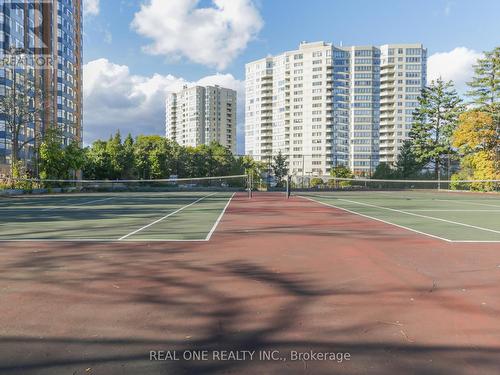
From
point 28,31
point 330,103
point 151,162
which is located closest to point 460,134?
point 151,162

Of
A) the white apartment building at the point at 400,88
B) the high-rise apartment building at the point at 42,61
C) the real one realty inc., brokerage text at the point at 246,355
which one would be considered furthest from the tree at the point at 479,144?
the white apartment building at the point at 400,88

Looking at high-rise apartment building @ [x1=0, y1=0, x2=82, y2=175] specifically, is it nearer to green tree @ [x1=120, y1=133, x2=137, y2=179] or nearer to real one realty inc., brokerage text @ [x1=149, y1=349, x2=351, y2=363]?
green tree @ [x1=120, y1=133, x2=137, y2=179]

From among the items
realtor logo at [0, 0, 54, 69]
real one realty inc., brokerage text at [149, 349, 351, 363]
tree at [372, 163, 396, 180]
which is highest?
realtor logo at [0, 0, 54, 69]

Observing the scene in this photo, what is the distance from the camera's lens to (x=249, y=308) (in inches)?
198

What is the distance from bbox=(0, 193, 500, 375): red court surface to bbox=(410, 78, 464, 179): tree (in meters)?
66.4

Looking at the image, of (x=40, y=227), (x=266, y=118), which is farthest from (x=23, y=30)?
(x=266, y=118)

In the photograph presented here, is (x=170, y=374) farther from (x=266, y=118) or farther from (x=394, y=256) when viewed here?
(x=266, y=118)

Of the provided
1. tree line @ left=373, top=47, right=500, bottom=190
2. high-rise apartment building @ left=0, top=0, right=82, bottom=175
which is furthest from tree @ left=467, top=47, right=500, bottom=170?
high-rise apartment building @ left=0, top=0, right=82, bottom=175

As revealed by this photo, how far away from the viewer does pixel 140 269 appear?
7.13 meters

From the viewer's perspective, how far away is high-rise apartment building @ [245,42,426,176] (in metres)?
153

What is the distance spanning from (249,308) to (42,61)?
94.4 m

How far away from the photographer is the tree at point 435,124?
67.4 m

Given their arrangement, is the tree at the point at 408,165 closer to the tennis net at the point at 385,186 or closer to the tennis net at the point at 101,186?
the tennis net at the point at 385,186

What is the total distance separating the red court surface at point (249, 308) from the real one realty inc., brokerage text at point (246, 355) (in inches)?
1.7
